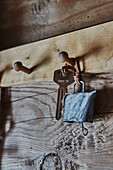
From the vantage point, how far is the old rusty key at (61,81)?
70cm

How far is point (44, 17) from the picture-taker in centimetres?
88

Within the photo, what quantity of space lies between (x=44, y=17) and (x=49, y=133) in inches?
20.4

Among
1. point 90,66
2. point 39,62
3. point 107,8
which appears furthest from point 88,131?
point 107,8

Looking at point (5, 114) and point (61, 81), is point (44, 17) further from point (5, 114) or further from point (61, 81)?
point (5, 114)

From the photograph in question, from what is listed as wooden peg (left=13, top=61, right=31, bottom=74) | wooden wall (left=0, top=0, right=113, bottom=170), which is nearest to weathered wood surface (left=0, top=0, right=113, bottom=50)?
wooden wall (left=0, top=0, right=113, bottom=170)

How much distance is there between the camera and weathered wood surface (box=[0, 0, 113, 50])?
2.49ft

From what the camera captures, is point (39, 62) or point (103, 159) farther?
point (39, 62)

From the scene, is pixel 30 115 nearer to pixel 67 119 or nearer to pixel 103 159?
pixel 67 119

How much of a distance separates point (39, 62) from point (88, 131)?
1.07 feet

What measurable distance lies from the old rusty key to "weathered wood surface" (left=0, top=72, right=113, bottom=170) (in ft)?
0.14

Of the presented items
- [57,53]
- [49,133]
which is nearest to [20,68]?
[57,53]

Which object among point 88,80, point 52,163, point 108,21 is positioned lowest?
point 52,163

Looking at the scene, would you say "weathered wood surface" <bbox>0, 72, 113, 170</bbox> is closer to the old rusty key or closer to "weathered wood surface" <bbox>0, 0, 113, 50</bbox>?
the old rusty key

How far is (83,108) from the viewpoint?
606mm
